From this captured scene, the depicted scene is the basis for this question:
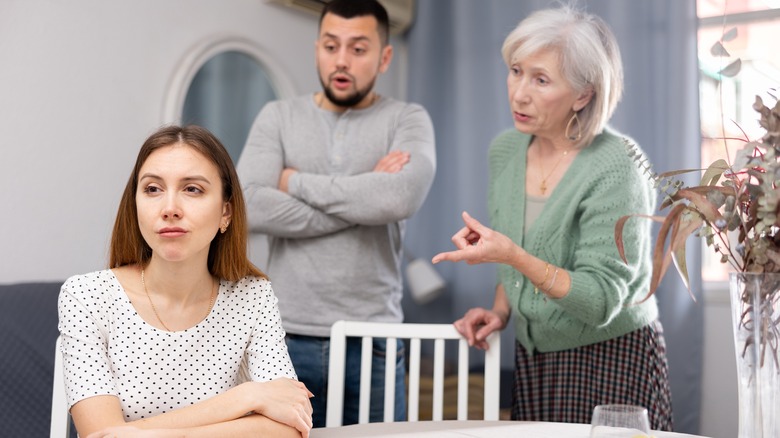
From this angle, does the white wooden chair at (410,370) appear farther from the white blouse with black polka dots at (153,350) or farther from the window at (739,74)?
the window at (739,74)

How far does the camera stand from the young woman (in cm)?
130

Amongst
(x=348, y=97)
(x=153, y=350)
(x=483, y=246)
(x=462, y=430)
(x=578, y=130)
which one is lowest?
(x=462, y=430)

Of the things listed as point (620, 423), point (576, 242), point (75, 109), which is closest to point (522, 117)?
point (576, 242)

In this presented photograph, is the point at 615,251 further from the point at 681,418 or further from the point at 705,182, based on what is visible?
the point at 681,418

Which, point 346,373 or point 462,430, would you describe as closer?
point 462,430

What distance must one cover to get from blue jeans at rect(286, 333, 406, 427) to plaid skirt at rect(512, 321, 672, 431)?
0.37 meters

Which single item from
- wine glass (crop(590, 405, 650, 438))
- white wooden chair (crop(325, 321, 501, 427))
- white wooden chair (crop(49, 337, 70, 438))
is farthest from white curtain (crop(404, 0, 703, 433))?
white wooden chair (crop(49, 337, 70, 438))

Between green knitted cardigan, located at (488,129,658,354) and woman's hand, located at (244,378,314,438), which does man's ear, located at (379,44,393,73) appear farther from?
woman's hand, located at (244,378,314,438)

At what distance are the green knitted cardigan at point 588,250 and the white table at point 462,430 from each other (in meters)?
0.37

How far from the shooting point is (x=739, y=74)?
299cm

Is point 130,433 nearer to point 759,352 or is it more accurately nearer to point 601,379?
point 759,352

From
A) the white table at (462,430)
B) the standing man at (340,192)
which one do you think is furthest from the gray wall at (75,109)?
the white table at (462,430)

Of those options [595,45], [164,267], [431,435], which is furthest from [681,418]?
[164,267]

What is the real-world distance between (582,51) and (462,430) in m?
0.91
